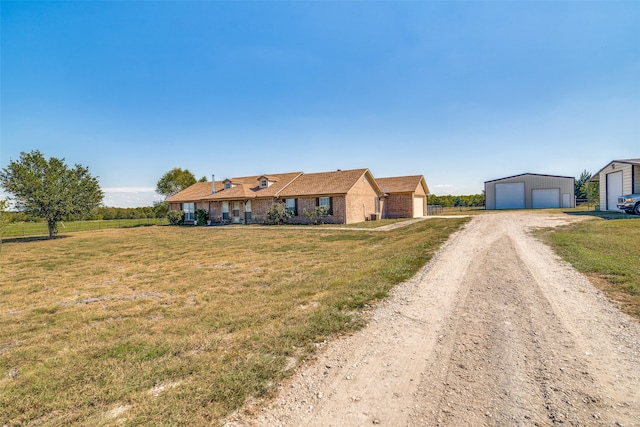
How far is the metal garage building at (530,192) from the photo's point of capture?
3400cm

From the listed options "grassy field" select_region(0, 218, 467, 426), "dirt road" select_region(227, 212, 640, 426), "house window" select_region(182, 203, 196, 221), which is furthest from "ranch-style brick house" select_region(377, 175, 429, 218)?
"dirt road" select_region(227, 212, 640, 426)

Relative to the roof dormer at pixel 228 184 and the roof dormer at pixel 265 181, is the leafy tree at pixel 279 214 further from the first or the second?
the roof dormer at pixel 228 184

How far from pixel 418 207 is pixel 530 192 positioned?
46.7 ft

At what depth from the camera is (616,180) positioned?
70.8 feet

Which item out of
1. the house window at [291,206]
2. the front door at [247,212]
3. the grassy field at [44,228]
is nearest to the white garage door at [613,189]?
the house window at [291,206]

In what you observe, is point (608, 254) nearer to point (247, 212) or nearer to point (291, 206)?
point (291, 206)

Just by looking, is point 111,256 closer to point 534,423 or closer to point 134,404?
point 134,404

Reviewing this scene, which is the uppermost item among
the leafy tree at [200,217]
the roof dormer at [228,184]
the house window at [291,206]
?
the roof dormer at [228,184]

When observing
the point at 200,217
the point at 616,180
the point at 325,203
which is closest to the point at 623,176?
the point at 616,180

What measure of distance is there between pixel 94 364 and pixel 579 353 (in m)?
6.11

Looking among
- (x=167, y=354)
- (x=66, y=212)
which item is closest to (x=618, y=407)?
(x=167, y=354)

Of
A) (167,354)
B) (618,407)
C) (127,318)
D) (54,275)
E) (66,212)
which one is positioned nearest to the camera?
(618,407)

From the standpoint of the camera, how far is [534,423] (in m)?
2.59

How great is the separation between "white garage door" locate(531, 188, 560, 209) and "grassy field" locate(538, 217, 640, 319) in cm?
2356
